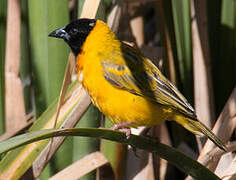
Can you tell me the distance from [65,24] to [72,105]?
1.78 feet

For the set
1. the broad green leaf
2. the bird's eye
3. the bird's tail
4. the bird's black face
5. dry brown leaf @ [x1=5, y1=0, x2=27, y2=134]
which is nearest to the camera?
the broad green leaf

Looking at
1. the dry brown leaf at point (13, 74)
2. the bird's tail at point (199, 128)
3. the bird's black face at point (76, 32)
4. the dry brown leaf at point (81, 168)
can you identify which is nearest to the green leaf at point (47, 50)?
the bird's black face at point (76, 32)

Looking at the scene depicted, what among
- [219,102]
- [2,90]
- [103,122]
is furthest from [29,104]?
[219,102]

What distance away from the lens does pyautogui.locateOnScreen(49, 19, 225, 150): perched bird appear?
219cm

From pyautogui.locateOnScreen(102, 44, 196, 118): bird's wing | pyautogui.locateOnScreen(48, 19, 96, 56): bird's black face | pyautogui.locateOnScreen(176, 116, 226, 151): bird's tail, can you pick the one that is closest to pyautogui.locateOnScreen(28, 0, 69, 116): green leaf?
pyautogui.locateOnScreen(48, 19, 96, 56): bird's black face

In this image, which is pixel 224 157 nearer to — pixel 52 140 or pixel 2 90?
pixel 52 140

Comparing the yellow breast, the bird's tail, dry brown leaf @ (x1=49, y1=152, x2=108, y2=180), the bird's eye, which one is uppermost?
the bird's eye

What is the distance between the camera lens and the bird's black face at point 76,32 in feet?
7.32

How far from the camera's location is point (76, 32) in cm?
238

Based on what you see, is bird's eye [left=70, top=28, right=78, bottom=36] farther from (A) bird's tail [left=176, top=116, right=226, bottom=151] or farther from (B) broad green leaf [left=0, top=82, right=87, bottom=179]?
(A) bird's tail [left=176, top=116, right=226, bottom=151]

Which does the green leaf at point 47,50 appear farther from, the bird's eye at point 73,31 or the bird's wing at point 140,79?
the bird's wing at point 140,79

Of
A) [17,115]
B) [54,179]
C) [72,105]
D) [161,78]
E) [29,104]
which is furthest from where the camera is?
[29,104]

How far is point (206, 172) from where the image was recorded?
1.72m

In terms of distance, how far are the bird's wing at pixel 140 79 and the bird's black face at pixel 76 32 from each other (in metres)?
0.20
